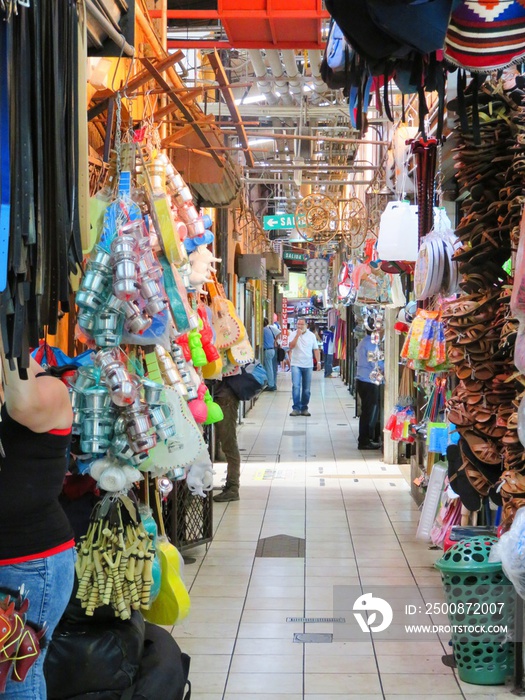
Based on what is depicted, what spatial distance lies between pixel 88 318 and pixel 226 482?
18.1 feet

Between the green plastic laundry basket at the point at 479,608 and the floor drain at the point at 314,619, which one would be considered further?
the floor drain at the point at 314,619

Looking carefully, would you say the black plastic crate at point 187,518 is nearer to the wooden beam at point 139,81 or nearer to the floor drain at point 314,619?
the floor drain at point 314,619

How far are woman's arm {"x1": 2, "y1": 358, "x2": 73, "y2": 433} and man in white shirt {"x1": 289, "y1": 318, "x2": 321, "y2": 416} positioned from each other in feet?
45.2

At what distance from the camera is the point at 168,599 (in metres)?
3.82

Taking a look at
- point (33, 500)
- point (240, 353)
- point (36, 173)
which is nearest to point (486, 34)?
point (36, 173)

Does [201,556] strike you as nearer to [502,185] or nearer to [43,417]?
[502,185]

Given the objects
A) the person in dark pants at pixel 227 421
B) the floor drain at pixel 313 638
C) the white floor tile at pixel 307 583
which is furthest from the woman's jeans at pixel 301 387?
the floor drain at pixel 313 638

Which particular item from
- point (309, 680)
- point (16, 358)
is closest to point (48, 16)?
point (16, 358)

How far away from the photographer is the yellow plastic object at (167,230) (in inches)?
166

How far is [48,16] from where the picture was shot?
207 cm

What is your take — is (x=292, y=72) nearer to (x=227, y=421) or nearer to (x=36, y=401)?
(x=227, y=421)

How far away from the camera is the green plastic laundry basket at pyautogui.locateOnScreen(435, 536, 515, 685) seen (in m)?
4.11

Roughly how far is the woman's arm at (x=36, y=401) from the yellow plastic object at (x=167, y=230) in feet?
5.19

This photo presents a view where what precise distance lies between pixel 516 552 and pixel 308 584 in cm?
277
